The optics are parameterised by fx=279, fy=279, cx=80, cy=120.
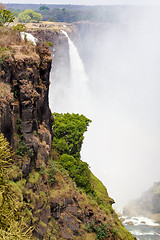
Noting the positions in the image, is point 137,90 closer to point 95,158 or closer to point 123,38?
point 123,38

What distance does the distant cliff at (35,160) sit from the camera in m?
14.1

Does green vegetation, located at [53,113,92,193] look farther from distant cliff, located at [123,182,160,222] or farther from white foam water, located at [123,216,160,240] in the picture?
distant cliff, located at [123,182,160,222]

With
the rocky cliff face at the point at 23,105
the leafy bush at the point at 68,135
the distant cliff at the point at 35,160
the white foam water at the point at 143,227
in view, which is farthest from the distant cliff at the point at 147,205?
the rocky cliff face at the point at 23,105

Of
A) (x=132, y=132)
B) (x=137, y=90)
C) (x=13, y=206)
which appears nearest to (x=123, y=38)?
(x=137, y=90)

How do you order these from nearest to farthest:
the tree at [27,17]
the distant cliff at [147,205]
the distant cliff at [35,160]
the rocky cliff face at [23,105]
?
the distant cliff at [35,160] < the rocky cliff face at [23,105] < the distant cliff at [147,205] < the tree at [27,17]

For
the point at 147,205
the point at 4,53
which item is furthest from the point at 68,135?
the point at 147,205

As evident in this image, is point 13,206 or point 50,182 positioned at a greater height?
point 50,182

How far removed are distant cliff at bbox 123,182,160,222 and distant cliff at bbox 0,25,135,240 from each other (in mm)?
30552

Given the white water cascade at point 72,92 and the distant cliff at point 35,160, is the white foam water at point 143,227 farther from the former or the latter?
the white water cascade at point 72,92

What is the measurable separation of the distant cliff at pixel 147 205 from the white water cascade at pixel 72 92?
28.2 meters

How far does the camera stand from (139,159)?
69.6 m

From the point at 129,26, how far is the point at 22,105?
5224 inches

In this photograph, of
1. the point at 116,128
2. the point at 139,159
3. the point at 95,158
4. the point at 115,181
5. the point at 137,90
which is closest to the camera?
the point at 115,181

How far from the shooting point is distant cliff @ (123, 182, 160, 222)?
4786 cm
